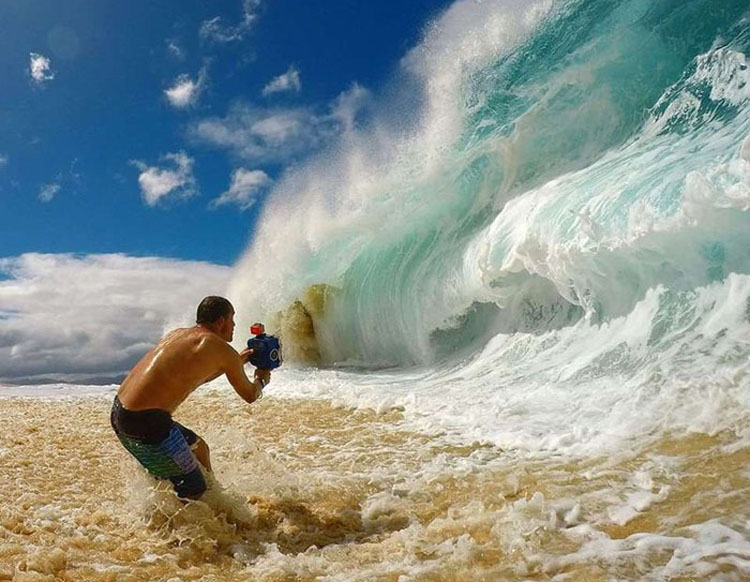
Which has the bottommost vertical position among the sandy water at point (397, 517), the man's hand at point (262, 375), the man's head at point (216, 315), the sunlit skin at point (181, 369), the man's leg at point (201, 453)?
the sandy water at point (397, 517)

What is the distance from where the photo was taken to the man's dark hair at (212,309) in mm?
3982

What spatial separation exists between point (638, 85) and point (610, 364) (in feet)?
20.1

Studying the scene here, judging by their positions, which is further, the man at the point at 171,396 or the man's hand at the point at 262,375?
the man's hand at the point at 262,375

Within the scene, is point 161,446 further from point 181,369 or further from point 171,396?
point 181,369

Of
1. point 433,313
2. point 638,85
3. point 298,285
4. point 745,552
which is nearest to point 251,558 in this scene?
point 745,552

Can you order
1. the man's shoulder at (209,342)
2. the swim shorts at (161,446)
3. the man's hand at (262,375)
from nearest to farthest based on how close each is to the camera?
the swim shorts at (161,446), the man's shoulder at (209,342), the man's hand at (262,375)

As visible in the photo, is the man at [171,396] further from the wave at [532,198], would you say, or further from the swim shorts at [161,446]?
the wave at [532,198]

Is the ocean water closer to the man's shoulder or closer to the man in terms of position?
the man

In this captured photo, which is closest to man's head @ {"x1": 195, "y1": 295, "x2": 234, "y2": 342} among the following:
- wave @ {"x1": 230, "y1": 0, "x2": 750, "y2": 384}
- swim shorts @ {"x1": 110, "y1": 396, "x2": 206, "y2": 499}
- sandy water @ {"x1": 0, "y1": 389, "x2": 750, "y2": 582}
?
swim shorts @ {"x1": 110, "y1": 396, "x2": 206, "y2": 499}

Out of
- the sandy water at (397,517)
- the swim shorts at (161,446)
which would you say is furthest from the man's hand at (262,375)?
the sandy water at (397,517)

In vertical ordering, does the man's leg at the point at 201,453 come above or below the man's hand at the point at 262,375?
below

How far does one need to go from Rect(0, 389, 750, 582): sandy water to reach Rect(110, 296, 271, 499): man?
17 cm

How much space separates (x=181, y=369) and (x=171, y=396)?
6.8 inches

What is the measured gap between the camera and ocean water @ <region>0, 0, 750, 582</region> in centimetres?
337
